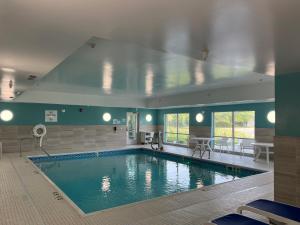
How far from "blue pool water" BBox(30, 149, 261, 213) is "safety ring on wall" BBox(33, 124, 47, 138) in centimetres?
120

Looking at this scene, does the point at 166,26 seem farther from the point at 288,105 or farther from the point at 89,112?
the point at 89,112

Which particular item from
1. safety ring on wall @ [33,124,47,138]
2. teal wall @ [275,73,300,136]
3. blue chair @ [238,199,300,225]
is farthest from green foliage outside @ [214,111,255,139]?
safety ring on wall @ [33,124,47,138]

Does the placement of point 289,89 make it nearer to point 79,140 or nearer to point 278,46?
point 278,46

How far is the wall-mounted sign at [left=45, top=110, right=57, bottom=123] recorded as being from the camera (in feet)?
31.6

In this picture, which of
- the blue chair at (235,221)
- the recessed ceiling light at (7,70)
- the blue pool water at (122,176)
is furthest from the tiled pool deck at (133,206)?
the recessed ceiling light at (7,70)

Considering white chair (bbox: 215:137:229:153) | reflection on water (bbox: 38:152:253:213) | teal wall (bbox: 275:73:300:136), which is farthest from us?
white chair (bbox: 215:137:229:153)

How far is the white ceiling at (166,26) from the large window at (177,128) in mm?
9407

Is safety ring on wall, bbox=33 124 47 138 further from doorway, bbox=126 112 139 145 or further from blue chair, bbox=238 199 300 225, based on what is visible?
blue chair, bbox=238 199 300 225

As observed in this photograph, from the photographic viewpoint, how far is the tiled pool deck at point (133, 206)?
287cm

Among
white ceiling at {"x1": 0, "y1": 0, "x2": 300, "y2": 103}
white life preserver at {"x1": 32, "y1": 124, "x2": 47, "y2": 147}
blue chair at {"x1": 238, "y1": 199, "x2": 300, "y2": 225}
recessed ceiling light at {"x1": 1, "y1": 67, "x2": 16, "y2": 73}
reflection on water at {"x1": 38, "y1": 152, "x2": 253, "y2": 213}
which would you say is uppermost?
recessed ceiling light at {"x1": 1, "y1": 67, "x2": 16, "y2": 73}

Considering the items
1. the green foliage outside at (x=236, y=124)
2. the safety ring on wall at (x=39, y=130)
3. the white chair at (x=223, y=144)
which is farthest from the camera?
the white chair at (x=223, y=144)

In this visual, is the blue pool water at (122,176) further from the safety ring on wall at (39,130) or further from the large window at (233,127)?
the large window at (233,127)

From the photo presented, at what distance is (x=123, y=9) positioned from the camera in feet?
4.77

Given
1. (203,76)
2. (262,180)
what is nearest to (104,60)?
(203,76)
